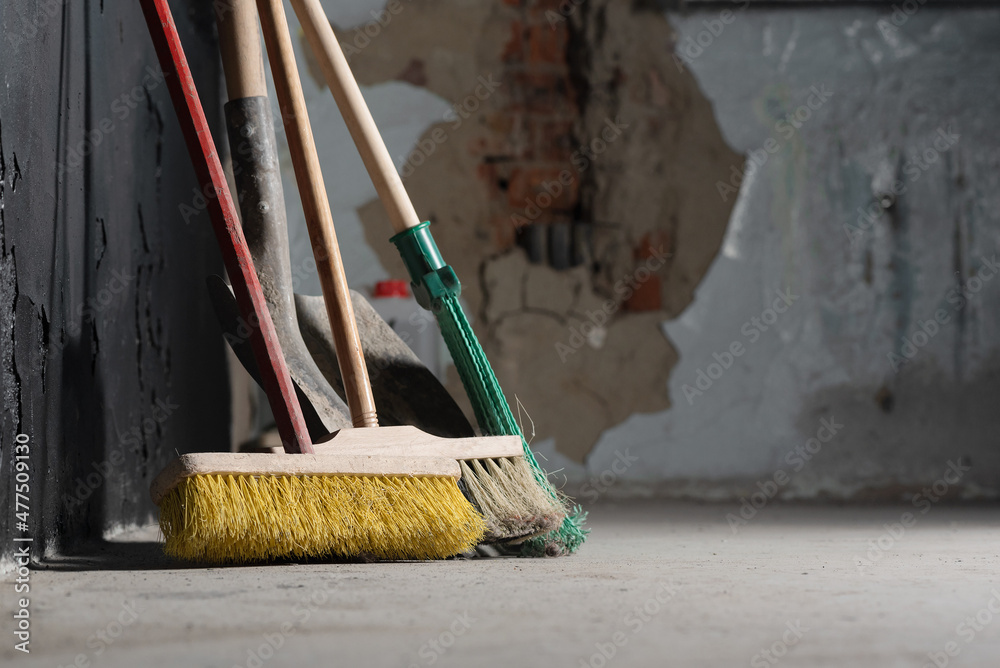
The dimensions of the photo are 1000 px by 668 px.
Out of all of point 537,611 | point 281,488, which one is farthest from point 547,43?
point 537,611

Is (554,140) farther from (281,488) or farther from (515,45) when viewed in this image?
(281,488)

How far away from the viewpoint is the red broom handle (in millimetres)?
1147

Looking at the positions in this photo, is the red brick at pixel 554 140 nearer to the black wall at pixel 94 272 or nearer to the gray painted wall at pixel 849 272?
the gray painted wall at pixel 849 272

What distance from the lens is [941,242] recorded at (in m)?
2.22

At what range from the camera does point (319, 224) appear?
138cm

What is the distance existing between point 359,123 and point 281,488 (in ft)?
2.14

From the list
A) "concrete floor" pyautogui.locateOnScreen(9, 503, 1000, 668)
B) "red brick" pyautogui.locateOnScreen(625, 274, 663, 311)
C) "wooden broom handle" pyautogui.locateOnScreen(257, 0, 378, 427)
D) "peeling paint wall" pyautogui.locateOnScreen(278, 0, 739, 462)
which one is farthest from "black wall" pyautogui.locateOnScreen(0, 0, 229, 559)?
"red brick" pyautogui.locateOnScreen(625, 274, 663, 311)

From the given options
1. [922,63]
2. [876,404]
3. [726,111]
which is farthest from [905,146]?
[876,404]

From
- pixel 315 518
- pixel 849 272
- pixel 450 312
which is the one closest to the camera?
pixel 315 518

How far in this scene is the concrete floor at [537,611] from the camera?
2.17 ft

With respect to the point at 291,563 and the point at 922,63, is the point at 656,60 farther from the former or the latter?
the point at 291,563

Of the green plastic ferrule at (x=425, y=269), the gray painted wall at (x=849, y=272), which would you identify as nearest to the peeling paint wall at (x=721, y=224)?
the gray painted wall at (x=849, y=272)

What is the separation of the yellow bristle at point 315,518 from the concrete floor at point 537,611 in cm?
3

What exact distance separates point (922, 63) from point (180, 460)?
2.04 meters
